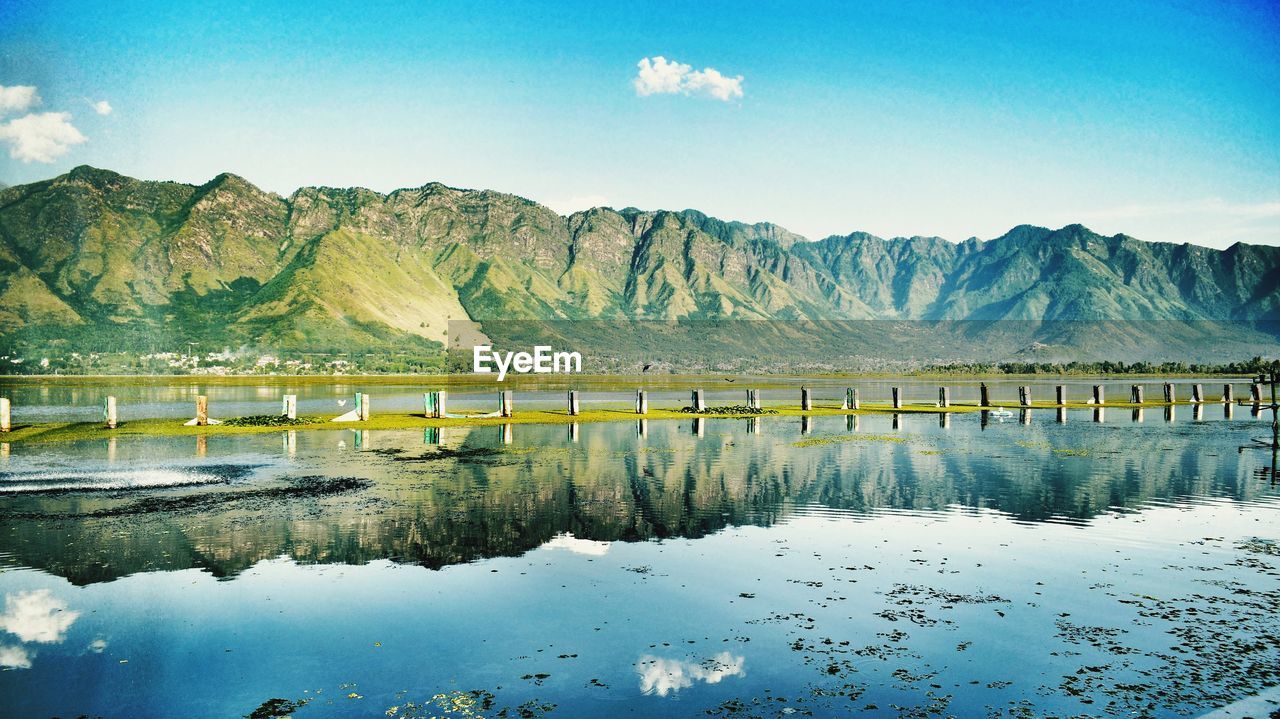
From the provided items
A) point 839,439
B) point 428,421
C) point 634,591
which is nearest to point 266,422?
point 428,421

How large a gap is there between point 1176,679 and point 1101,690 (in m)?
1.47

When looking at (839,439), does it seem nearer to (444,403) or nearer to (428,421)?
(428,421)

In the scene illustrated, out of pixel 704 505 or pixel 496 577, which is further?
pixel 704 505

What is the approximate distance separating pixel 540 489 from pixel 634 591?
14696 millimetres

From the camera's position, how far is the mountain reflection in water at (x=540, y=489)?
24.3 m

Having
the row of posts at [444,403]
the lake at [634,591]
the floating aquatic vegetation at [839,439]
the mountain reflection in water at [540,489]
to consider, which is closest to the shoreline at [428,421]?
the row of posts at [444,403]

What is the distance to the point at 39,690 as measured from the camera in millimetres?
13969

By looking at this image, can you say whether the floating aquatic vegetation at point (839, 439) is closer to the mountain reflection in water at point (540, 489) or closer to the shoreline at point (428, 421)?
the mountain reflection in water at point (540, 489)

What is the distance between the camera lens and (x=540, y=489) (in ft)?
112

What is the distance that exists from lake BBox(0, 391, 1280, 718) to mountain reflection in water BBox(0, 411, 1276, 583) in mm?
246

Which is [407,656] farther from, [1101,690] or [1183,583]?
[1183,583]

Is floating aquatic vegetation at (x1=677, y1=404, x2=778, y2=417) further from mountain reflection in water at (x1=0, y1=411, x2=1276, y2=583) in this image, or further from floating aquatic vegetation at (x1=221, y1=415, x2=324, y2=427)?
floating aquatic vegetation at (x1=221, y1=415, x2=324, y2=427)

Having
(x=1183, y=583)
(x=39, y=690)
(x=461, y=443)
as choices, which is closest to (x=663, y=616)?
(x=39, y=690)

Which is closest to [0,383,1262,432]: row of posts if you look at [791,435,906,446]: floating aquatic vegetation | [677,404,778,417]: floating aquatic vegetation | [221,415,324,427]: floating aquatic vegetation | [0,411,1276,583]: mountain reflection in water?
[677,404,778,417]: floating aquatic vegetation
